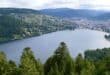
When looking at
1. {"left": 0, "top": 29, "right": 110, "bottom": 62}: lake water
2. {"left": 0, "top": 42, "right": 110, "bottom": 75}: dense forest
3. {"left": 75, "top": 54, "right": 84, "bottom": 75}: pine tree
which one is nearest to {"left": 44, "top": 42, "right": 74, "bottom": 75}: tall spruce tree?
{"left": 0, "top": 42, "right": 110, "bottom": 75}: dense forest

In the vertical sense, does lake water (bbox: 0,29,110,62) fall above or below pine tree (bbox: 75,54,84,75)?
below

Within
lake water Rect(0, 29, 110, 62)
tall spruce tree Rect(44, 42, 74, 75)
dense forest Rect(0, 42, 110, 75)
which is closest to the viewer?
dense forest Rect(0, 42, 110, 75)

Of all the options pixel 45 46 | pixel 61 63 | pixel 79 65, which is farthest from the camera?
pixel 45 46

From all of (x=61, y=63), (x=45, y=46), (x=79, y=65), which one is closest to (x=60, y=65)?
(x=61, y=63)

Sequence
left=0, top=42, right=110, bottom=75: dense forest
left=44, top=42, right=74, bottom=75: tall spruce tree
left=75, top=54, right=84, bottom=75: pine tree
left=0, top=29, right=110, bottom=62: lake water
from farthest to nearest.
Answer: left=0, top=29, right=110, bottom=62: lake water
left=75, top=54, right=84, bottom=75: pine tree
left=44, top=42, right=74, bottom=75: tall spruce tree
left=0, top=42, right=110, bottom=75: dense forest

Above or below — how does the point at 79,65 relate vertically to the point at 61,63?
below

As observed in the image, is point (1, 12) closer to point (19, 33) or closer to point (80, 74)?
point (19, 33)

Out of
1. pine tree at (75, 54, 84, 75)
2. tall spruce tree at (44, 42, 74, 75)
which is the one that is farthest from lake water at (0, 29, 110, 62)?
tall spruce tree at (44, 42, 74, 75)

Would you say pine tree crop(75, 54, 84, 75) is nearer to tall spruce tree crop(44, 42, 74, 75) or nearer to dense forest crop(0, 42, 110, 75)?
dense forest crop(0, 42, 110, 75)

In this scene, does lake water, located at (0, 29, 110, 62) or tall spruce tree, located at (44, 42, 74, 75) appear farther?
lake water, located at (0, 29, 110, 62)

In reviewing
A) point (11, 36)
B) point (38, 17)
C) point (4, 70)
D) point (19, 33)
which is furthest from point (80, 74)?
point (38, 17)

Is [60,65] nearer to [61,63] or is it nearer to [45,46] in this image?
[61,63]

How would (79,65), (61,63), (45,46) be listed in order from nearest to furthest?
1. (61,63)
2. (79,65)
3. (45,46)
